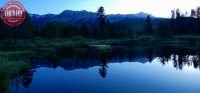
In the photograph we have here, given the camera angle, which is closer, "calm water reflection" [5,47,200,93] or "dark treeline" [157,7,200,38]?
"calm water reflection" [5,47,200,93]

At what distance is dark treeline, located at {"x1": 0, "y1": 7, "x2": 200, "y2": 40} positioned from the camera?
87925 millimetres

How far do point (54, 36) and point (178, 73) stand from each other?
62410mm

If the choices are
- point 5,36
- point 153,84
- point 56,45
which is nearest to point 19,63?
point 153,84

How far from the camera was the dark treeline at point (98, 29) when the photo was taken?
87925 millimetres

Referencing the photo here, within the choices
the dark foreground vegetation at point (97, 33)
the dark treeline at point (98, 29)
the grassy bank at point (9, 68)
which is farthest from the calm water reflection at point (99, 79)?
the dark treeline at point (98, 29)

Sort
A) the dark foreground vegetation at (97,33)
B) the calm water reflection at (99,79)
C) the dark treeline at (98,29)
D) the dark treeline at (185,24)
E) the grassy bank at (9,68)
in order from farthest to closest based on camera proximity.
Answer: the dark treeline at (185,24)
the dark treeline at (98,29)
the dark foreground vegetation at (97,33)
the calm water reflection at (99,79)
the grassy bank at (9,68)

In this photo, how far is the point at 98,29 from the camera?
10750 cm

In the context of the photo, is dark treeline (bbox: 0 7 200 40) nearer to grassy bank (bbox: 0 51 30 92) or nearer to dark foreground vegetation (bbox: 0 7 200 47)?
dark foreground vegetation (bbox: 0 7 200 47)

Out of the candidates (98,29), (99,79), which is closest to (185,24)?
(98,29)

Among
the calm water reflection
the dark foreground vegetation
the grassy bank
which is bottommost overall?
the calm water reflection

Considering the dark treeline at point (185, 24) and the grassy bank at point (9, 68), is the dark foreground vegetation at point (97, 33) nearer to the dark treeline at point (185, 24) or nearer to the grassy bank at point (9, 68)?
the dark treeline at point (185, 24)

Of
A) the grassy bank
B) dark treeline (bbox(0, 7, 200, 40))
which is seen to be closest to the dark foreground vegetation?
dark treeline (bbox(0, 7, 200, 40))

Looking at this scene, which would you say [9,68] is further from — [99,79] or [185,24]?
[185,24]

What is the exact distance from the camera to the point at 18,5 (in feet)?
128
